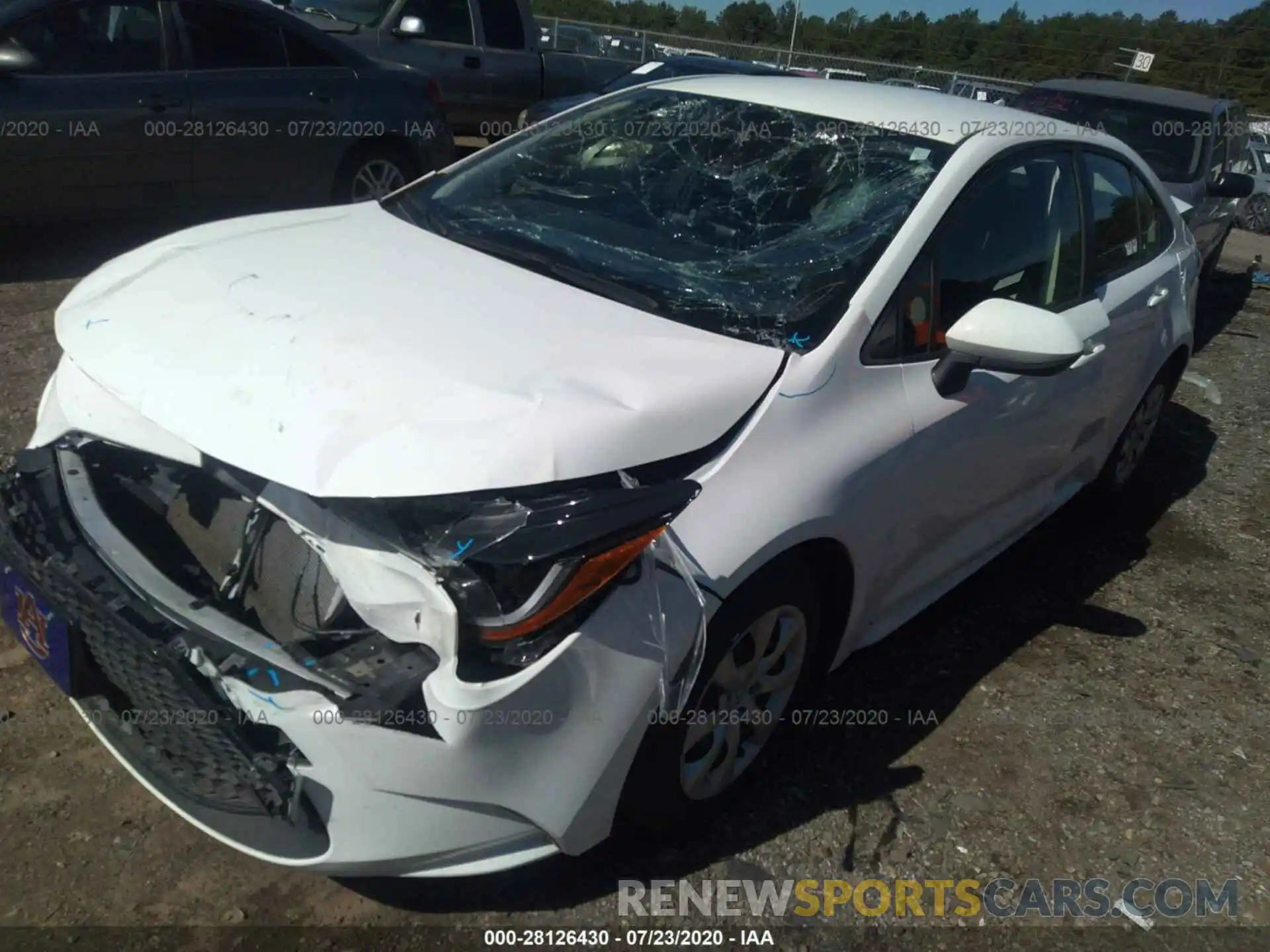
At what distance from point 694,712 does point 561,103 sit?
7.51 metres

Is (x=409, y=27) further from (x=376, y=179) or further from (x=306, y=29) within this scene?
(x=376, y=179)

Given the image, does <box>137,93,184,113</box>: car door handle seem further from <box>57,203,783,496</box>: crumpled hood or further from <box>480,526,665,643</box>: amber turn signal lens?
<box>480,526,665,643</box>: amber turn signal lens

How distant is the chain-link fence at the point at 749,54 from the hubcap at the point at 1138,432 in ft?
48.3

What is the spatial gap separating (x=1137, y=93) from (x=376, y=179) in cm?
628

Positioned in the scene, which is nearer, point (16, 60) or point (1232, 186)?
point (16, 60)

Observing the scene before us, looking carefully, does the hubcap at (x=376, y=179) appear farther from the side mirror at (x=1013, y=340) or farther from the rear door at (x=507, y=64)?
the side mirror at (x=1013, y=340)

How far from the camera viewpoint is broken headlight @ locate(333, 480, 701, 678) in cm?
195

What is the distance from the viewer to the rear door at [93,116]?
5.52 m

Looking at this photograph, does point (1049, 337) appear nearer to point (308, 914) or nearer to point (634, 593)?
point (634, 593)

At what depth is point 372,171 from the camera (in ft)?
23.1

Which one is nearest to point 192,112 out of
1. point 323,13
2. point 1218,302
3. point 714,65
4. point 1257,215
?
point 323,13

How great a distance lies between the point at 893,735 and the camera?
315cm

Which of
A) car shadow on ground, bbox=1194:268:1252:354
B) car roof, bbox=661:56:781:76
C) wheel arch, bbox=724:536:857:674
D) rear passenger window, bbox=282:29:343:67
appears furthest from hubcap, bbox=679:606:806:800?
car roof, bbox=661:56:781:76

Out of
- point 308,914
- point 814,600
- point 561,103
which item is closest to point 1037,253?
point 814,600
